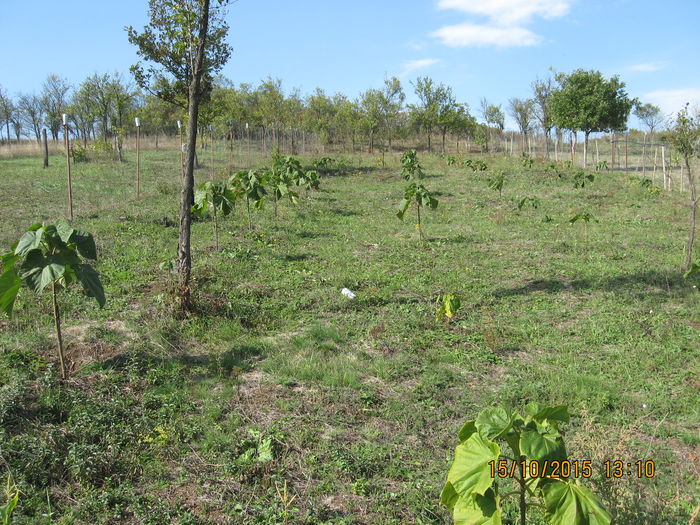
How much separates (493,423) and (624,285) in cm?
641

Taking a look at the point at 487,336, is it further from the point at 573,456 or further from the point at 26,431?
the point at 26,431

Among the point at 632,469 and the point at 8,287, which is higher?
the point at 8,287

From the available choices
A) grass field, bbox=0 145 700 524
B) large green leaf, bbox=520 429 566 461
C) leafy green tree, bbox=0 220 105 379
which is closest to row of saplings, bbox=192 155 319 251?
grass field, bbox=0 145 700 524

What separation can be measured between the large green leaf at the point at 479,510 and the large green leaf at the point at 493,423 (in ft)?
0.79

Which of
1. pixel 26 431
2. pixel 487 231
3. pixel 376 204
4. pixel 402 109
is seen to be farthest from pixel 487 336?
pixel 402 109

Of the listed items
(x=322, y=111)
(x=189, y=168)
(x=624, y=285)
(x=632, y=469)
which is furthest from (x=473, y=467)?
(x=322, y=111)

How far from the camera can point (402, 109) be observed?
115 feet

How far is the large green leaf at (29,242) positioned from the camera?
380 cm

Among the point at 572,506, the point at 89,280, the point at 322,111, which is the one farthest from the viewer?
the point at 322,111

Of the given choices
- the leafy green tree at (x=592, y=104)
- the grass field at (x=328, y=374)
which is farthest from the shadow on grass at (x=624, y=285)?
the leafy green tree at (x=592, y=104)

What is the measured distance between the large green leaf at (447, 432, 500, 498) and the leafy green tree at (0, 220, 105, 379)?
3237 mm

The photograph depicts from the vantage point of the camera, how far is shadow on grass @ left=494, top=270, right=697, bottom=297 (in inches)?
284

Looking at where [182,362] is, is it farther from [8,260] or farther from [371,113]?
[371,113]

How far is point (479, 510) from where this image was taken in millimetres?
2045
